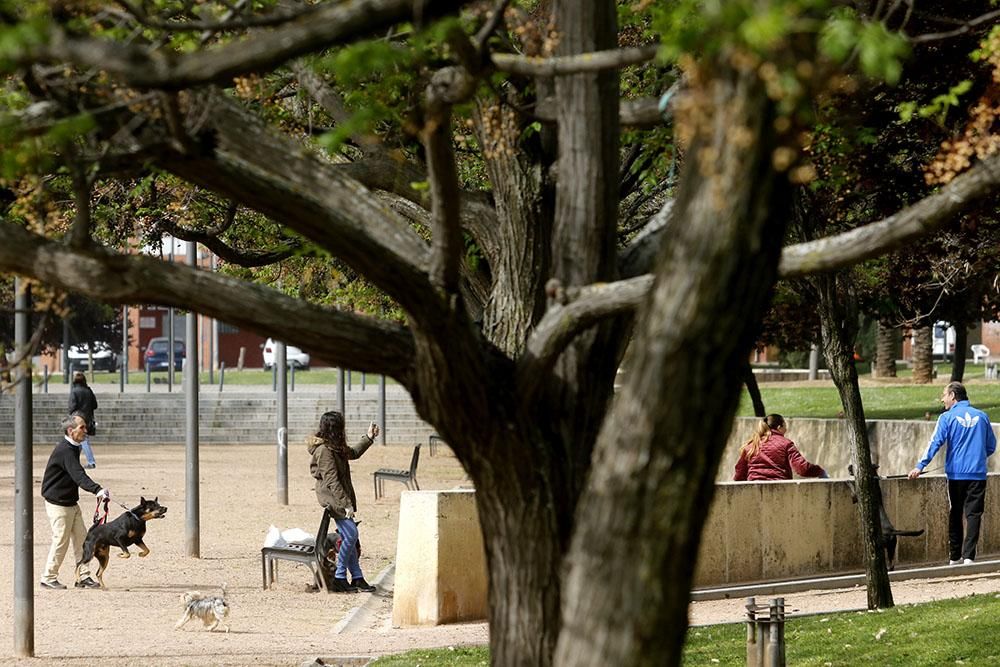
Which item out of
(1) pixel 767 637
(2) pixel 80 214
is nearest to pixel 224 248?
(1) pixel 767 637

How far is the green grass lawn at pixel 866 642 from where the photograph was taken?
10.3 meters

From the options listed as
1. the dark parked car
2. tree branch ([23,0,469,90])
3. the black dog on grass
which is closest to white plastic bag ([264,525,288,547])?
the black dog on grass

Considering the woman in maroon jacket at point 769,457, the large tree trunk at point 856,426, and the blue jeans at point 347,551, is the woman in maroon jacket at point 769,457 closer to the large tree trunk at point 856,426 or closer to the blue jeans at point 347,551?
the large tree trunk at point 856,426

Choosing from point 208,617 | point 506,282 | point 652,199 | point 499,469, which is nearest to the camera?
point 499,469

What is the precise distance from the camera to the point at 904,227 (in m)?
5.62

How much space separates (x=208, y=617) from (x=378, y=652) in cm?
169

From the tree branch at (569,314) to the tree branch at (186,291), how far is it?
2.00ft

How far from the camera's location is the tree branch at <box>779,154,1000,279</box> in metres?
5.62

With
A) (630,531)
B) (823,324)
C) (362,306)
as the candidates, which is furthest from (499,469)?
(362,306)

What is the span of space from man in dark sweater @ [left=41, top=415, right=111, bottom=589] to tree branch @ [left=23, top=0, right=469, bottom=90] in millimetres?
10978

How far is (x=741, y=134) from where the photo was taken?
4211 millimetres

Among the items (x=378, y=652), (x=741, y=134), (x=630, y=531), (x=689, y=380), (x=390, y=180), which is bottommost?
(x=378, y=652)

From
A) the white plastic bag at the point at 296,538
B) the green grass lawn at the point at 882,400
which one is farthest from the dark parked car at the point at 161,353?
the white plastic bag at the point at 296,538

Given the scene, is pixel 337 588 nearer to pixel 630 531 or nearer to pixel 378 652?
pixel 378 652
